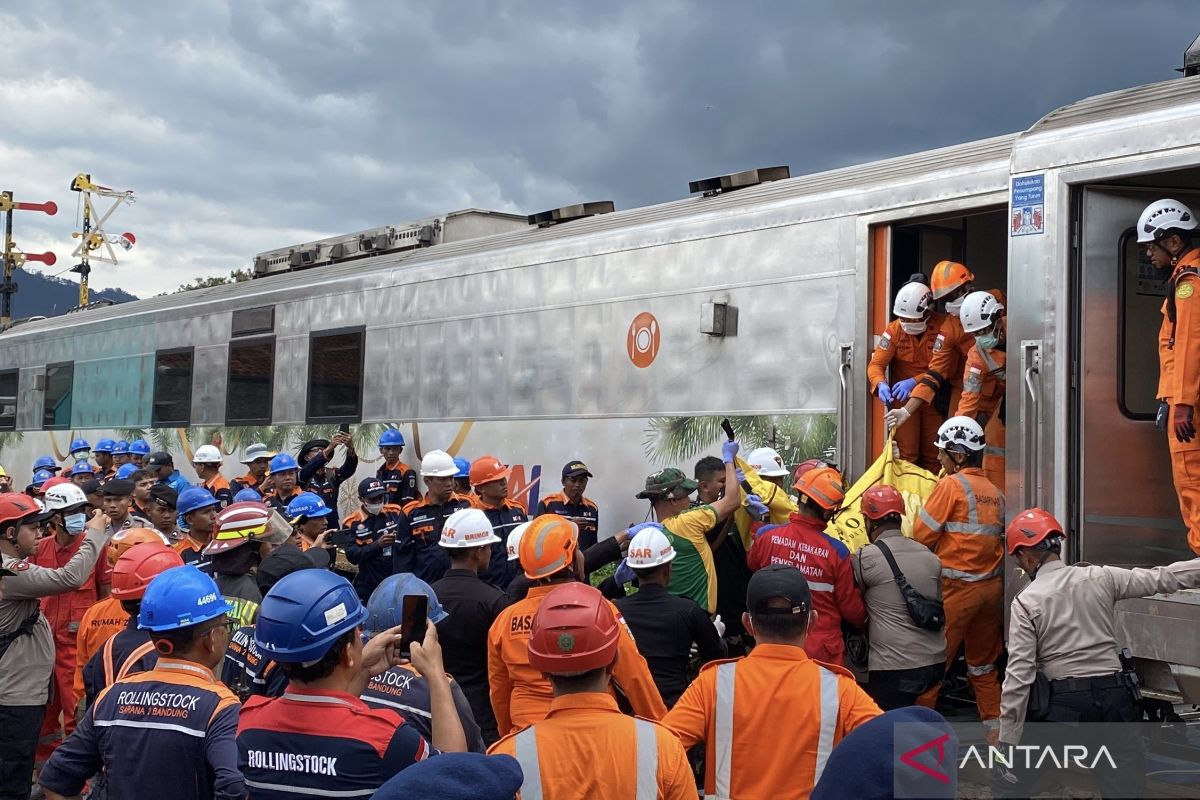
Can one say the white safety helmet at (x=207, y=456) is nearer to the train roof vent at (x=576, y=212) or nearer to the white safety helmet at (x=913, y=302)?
the train roof vent at (x=576, y=212)

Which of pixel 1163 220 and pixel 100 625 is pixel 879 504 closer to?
pixel 1163 220

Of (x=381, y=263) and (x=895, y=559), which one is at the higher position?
(x=381, y=263)

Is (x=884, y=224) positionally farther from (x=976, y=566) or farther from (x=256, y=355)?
(x=256, y=355)

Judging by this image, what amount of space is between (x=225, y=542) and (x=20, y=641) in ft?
4.61

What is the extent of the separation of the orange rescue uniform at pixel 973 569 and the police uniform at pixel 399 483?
5.04 meters

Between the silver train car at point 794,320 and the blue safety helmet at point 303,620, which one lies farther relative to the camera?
the silver train car at point 794,320

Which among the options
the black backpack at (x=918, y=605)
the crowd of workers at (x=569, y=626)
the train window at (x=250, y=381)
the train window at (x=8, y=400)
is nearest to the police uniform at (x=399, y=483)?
the crowd of workers at (x=569, y=626)

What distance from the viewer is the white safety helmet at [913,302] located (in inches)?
259

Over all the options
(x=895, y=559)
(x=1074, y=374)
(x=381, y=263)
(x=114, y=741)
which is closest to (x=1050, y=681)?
(x=895, y=559)

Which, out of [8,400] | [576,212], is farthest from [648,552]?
[8,400]

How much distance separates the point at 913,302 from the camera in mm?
6574

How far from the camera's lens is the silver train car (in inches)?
221

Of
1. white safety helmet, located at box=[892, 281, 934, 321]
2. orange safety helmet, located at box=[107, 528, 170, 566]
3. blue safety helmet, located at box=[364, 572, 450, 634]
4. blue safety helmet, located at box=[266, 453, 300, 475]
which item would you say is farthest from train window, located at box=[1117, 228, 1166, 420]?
blue safety helmet, located at box=[266, 453, 300, 475]

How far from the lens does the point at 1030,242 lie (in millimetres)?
5777
